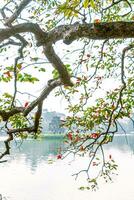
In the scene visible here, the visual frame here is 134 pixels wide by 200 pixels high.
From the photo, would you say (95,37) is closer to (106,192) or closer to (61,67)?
(61,67)

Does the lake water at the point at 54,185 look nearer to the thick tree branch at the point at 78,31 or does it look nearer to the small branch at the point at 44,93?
the small branch at the point at 44,93

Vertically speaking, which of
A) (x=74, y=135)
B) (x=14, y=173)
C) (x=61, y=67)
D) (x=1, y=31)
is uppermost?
(x=1, y=31)

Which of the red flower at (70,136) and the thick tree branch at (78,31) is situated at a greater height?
the thick tree branch at (78,31)

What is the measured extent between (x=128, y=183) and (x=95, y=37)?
4027 centimetres

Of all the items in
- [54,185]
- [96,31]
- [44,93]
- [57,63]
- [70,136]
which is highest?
[96,31]

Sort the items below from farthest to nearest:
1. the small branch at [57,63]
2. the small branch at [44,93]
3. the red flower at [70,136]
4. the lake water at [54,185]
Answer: the lake water at [54,185] < the red flower at [70,136] < the small branch at [44,93] < the small branch at [57,63]

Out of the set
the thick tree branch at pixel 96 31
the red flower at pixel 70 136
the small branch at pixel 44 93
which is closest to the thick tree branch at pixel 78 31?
the thick tree branch at pixel 96 31

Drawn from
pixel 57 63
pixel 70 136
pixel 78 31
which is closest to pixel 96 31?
pixel 78 31

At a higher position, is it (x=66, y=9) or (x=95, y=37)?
(x=66, y=9)

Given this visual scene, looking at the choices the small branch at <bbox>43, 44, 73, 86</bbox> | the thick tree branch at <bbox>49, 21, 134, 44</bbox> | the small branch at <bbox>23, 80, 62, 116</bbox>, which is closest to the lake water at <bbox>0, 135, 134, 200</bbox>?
the small branch at <bbox>23, 80, 62, 116</bbox>

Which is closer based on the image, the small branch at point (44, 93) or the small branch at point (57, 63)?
the small branch at point (57, 63)

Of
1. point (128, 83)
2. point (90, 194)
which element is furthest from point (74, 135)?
point (90, 194)

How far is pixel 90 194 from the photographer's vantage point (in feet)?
122

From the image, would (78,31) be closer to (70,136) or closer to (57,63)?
(57,63)
